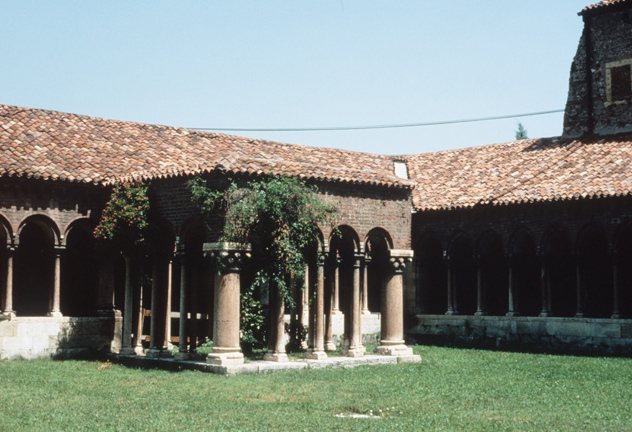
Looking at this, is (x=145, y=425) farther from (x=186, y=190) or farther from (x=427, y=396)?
(x=186, y=190)

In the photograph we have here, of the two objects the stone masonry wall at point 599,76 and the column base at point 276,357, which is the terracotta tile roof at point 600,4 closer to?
the stone masonry wall at point 599,76

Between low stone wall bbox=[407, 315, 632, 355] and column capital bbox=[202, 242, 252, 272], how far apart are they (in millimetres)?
9451

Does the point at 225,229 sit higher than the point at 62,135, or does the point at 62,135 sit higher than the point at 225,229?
the point at 62,135

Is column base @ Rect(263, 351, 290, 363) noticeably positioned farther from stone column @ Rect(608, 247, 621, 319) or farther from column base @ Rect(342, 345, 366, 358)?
stone column @ Rect(608, 247, 621, 319)

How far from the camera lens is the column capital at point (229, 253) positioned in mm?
15391

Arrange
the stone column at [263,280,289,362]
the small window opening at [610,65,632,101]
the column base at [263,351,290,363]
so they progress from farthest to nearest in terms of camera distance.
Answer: the small window opening at [610,65,632,101]
the stone column at [263,280,289,362]
the column base at [263,351,290,363]

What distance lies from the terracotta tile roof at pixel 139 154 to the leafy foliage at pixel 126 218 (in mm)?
364

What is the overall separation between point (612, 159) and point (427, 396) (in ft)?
40.5

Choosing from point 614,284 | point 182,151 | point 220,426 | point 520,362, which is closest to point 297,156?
point 182,151

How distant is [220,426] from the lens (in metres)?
9.96

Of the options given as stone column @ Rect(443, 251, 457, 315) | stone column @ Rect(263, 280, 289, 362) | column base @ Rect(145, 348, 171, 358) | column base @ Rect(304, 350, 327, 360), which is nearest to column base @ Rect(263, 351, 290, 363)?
stone column @ Rect(263, 280, 289, 362)

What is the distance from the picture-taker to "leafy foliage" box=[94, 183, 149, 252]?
16.9m

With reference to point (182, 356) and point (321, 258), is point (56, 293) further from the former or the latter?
point (321, 258)

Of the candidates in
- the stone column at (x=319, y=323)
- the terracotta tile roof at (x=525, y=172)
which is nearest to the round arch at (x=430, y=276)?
the terracotta tile roof at (x=525, y=172)
